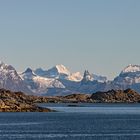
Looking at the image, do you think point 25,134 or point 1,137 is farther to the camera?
point 25,134

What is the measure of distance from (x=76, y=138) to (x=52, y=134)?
16.6 m

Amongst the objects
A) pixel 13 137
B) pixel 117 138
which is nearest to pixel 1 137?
pixel 13 137

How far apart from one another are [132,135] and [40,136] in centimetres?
2374

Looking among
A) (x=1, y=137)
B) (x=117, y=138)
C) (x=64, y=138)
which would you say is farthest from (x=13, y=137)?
(x=117, y=138)

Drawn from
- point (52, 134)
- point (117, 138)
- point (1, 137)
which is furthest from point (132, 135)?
point (1, 137)

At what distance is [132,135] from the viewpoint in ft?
539

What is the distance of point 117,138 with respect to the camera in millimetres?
155500

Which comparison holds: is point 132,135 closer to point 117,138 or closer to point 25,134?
point 117,138

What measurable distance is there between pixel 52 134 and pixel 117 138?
74.7 ft

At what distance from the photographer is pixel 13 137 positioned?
160500 mm

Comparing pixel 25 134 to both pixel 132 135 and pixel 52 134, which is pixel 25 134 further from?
pixel 132 135

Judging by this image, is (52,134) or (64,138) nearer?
(64,138)

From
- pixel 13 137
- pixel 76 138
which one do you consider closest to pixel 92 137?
pixel 76 138

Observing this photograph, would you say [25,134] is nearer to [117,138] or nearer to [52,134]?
[52,134]
